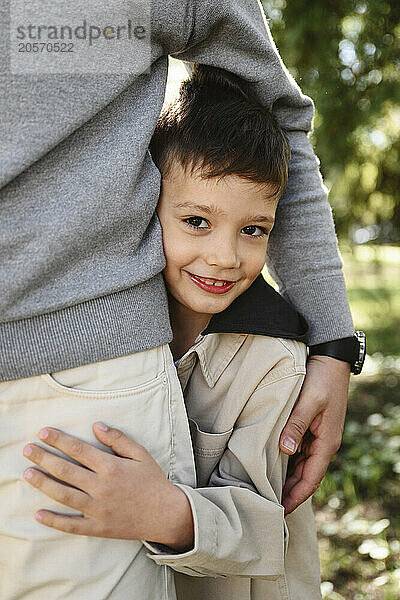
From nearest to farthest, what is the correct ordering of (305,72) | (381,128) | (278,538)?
(278,538), (305,72), (381,128)

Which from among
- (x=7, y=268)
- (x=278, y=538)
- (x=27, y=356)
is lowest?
(x=278, y=538)

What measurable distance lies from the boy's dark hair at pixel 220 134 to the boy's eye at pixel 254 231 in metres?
0.09

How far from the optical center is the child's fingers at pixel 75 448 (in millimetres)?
1239

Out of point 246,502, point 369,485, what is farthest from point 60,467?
point 369,485

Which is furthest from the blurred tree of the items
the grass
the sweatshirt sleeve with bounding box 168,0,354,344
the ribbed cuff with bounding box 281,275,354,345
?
the ribbed cuff with bounding box 281,275,354,345

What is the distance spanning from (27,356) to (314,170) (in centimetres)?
93

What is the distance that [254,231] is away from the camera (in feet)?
5.22

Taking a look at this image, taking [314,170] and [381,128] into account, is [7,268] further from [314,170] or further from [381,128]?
[381,128]

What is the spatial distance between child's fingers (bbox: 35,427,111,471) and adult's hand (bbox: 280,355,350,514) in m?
0.48

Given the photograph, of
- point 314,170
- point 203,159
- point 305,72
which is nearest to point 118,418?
point 203,159

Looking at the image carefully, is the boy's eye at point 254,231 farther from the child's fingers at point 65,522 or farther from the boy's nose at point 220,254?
the child's fingers at point 65,522

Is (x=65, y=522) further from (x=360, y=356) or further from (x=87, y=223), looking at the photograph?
(x=360, y=356)

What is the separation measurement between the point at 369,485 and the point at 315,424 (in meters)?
1.66

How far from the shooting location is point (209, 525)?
4.42ft
